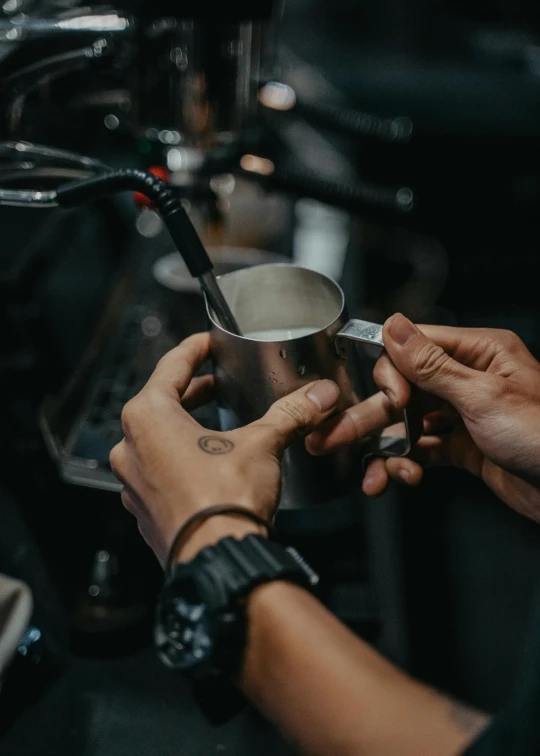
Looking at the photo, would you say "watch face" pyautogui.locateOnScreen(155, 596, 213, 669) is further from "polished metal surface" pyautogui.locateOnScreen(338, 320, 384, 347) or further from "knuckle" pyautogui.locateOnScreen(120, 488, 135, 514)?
"polished metal surface" pyautogui.locateOnScreen(338, 320, 384, 347)

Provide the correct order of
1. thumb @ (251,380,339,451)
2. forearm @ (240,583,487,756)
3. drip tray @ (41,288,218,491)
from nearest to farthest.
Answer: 1. forearm @ (240,583,487,756)
2. thumb @ (251,380,339,451)
3. drip tray @ (41,288,218,491)

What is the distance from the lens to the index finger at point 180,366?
0.66 m

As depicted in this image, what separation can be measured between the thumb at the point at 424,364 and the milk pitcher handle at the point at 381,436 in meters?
0.02

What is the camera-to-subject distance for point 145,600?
75cm

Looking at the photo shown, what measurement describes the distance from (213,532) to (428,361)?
283 mm

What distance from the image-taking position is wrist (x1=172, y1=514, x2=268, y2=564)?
1.72ft

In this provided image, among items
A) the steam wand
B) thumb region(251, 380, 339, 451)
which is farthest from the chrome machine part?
thumb region(251, 380, 339, 451)

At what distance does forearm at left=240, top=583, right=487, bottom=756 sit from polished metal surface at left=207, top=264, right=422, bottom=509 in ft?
A: 0.55

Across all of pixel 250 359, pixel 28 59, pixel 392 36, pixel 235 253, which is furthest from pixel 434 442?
pixel 392 36

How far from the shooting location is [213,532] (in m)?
0.53

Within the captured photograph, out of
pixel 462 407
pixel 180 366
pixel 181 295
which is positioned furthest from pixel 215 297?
pixel 181 295

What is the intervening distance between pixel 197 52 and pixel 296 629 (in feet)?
3.24

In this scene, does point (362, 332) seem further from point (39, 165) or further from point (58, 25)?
point (58, 25)

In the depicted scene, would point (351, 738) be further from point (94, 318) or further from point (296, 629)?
point (94, 318)
